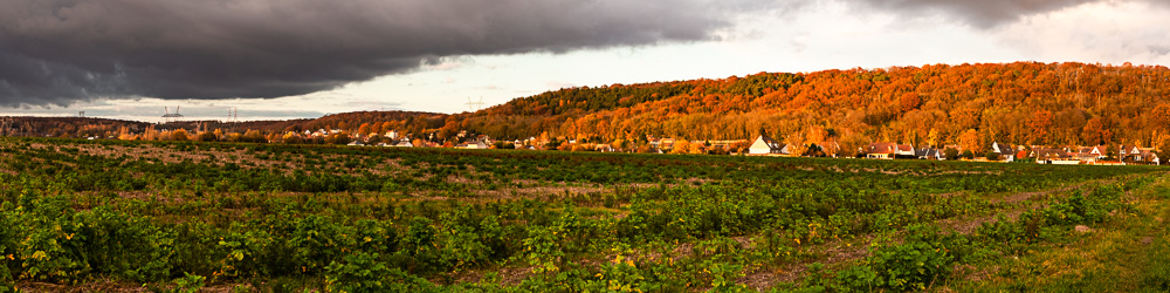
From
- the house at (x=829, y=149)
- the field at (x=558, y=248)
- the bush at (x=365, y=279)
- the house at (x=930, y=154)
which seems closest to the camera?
the bush at (x=365, y=279)

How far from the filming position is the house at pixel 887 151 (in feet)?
434

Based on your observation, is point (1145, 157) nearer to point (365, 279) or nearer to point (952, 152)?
point (952, 152)

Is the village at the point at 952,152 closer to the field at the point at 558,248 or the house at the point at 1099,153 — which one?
the house at the point at 1099,153

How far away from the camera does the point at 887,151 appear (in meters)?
133

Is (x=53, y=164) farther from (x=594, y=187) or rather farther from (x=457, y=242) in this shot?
(x=457, y=242)

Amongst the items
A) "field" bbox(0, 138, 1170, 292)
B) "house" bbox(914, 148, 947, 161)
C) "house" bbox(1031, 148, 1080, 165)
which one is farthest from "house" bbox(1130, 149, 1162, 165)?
"field" bbox(0, 138, 1170, 292)

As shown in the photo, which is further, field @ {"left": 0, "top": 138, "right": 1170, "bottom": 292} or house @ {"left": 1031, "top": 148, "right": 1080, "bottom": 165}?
house @ {"left": 1031, "top": 148, "right": 1080, "bottom": 165}

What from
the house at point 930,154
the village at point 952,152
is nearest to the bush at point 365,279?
the village at point 952,152

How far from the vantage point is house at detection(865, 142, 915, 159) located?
132 metres

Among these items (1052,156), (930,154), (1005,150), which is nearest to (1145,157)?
(1052,156)

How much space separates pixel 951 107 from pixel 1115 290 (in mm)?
219713

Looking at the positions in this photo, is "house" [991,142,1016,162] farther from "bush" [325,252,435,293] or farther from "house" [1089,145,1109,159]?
"bush" [325,252,435,293]

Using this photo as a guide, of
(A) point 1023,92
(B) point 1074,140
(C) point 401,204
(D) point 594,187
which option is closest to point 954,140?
(B) point 1074,140

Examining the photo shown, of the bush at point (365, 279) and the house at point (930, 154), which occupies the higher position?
the bush at point (365, 279)
